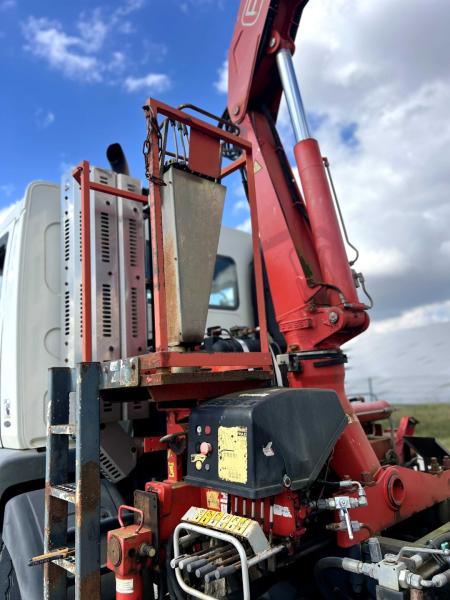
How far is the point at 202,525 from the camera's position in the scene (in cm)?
210

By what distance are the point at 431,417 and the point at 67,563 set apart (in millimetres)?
15515

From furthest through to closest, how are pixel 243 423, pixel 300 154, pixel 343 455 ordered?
1. pixel 300 154
2. pixel 343 455
3. pixel 243 423

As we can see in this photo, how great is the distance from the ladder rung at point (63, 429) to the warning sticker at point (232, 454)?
840 millimetres

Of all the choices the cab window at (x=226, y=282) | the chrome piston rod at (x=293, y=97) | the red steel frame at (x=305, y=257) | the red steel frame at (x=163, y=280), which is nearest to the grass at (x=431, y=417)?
the cab window at (x=226, y=282)

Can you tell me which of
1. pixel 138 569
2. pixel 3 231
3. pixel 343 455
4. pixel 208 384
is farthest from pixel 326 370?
pixel 3 231

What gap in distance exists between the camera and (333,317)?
2979mm

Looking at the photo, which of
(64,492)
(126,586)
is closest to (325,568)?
(126,586)

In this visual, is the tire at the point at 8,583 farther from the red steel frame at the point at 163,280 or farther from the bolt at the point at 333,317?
the bolt at the point at 333,317

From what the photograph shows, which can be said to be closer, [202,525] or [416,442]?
[202,525]

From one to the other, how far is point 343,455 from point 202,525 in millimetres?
1126

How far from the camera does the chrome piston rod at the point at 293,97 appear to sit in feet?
11.0

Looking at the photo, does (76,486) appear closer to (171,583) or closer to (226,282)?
(171,583)

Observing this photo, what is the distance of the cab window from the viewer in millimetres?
4785

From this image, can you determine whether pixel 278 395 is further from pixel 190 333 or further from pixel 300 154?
pixel 300 154
